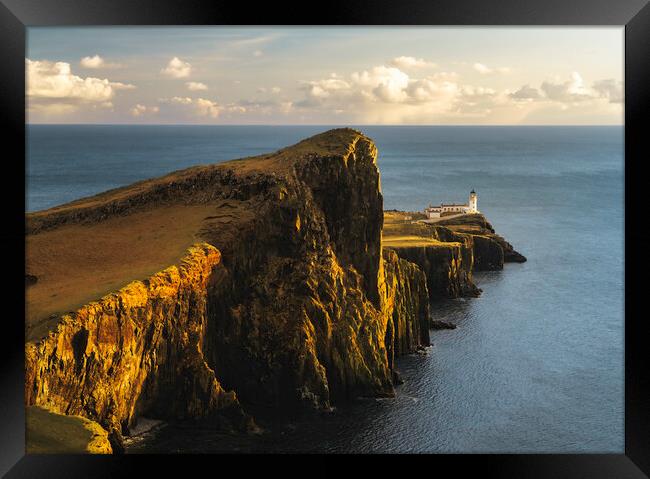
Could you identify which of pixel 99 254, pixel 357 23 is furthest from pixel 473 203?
pixel 357 23

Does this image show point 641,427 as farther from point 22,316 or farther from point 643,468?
point 22,316

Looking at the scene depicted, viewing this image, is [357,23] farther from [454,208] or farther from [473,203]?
[473,203]

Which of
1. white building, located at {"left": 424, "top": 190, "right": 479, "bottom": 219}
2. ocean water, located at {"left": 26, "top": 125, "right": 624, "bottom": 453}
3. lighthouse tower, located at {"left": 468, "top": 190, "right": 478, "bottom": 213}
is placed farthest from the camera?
lighthouse tower, located at {"left": 468, "top": 190, "right": 478, "bottom": 213}

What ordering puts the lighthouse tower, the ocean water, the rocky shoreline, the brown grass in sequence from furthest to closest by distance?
the lighthouse tower < the ocean water < the brown grass < the rocky shoreline

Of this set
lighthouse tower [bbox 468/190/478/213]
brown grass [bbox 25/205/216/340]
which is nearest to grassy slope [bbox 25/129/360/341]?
brown grass [bbox 25/205/216/340]

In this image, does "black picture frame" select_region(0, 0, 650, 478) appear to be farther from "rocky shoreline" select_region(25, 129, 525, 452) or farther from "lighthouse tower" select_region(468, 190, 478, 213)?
"lighthouse tower" select_region(468, 190, 478, 213)

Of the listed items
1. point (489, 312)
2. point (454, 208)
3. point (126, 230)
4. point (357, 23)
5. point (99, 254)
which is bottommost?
point (489, 312)
